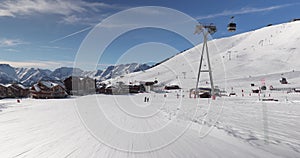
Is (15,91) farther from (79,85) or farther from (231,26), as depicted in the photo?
(231,26)

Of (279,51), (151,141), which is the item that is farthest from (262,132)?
(279,51)

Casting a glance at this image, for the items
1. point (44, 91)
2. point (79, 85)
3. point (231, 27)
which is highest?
point (231, 27)

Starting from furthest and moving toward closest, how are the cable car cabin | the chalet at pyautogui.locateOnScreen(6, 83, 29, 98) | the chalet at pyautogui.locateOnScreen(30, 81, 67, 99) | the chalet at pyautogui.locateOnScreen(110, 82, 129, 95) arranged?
the chalet at pyautogui.locateOnScreen(110, 82, 129, 95), the chalet at pyautogui.locateOnScreen(6, 83, 29, 98), the chalet at pyautogui.locateOnScreen(30, 81, 67, 99), the cable car cabin

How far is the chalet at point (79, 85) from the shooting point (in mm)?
78312

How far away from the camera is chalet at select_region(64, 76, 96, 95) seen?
78312 millimetres

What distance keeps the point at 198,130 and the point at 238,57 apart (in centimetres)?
13807

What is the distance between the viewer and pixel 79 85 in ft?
275

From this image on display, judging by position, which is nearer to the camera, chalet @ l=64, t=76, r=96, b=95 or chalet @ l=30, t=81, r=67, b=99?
chalet @ l=30, t=81, r=67, b=99

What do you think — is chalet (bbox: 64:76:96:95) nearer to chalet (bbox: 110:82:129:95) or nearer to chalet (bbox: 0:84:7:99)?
chalet (bbox: 110:82:129:95)

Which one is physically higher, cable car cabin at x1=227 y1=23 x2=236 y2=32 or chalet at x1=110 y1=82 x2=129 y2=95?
cable car cabin at x1=227 y1=23 x2=236 y2=32

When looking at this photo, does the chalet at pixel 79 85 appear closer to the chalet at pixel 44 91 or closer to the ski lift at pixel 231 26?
the chalet at pixel 44 91

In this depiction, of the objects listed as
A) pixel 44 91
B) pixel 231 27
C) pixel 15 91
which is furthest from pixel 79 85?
pixel 231 27

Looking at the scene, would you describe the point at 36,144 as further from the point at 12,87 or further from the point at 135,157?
the point at 12,87

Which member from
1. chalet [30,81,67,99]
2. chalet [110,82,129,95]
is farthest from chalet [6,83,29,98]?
chalet [110,82,129,95]
